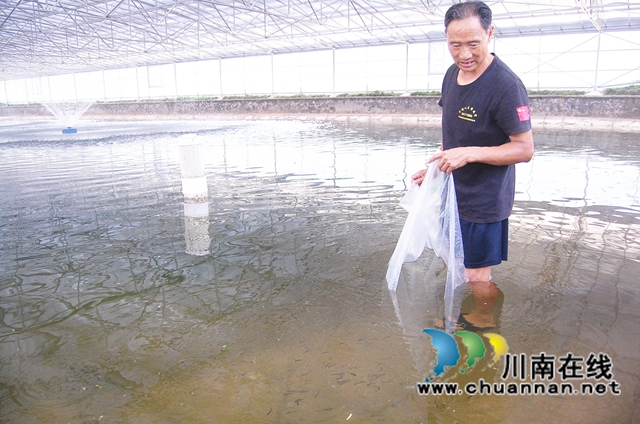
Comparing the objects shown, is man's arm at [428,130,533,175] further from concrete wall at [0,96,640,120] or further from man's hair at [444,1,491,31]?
concrete wall at [0,96,640,120]

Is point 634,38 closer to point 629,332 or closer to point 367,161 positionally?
point 367,161

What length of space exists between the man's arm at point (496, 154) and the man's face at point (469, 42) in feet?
1.23

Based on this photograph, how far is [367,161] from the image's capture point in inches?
329

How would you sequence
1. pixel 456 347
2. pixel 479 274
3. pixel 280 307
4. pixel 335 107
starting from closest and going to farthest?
pixel 456 347 < pixel 479 274 < pixel 280 307 < pixel 335 107

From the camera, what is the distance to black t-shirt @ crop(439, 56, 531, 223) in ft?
6.96

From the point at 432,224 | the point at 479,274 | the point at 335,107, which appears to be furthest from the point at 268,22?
the point at 479,274

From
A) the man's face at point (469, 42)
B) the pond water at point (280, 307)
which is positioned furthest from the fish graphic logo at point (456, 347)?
the man's face at point (469, 42)

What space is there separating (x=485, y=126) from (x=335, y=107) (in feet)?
80.0

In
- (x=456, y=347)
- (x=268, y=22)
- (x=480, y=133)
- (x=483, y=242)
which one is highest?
(x=268, y=22)

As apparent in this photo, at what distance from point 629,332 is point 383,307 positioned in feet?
4.04

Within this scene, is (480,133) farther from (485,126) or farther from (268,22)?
(268,22)

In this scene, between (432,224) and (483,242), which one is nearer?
(483,242)

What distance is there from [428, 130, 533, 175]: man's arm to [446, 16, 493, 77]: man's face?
14.8 inches

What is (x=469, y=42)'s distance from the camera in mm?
2117
